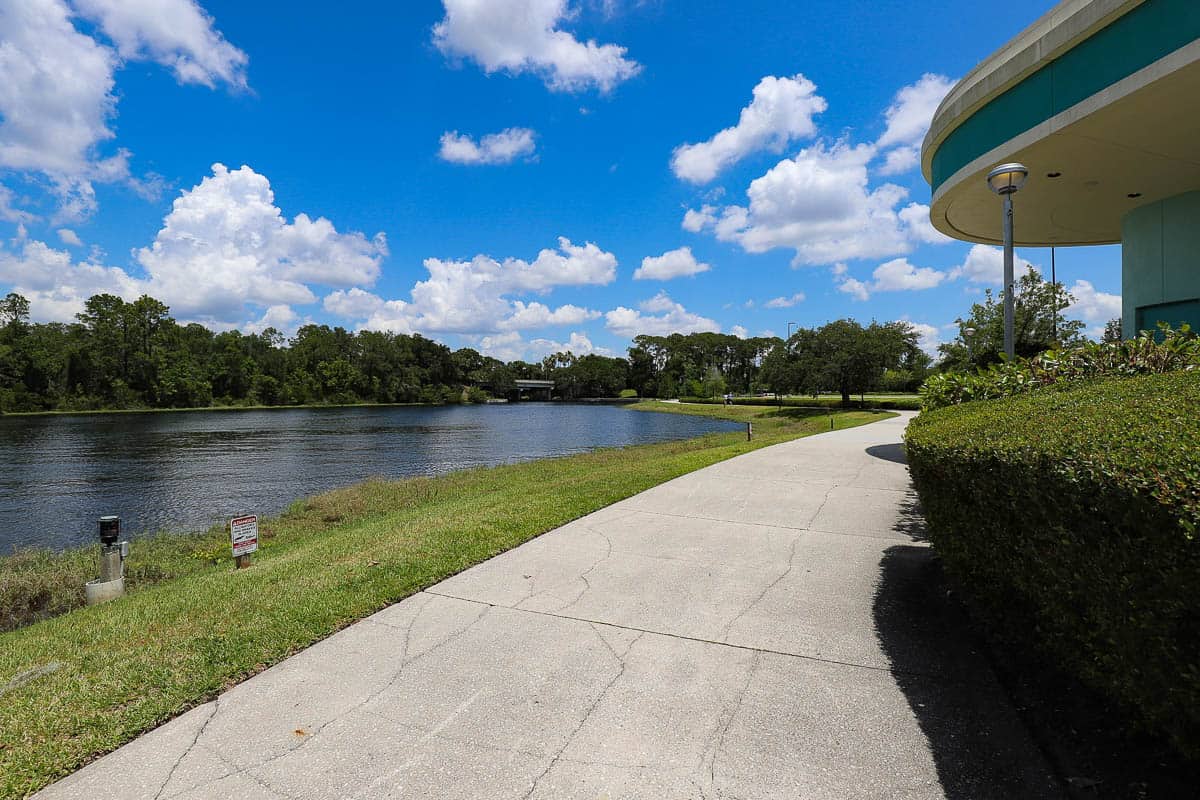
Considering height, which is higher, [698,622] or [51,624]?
[698,622]

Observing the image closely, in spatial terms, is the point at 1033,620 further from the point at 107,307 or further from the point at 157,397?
the point at 107,307

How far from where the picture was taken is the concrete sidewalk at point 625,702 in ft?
8.38

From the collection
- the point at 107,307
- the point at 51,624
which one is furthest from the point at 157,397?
the point at 51,624

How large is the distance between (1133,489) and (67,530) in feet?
58.8

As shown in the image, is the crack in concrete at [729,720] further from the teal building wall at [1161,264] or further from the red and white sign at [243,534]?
the teal building wall at [1161,264]

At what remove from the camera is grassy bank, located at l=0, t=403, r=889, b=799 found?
9.97 ft

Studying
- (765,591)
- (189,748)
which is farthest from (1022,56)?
(189,748)

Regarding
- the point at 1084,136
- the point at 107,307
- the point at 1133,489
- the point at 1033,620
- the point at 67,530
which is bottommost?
the point at 67,530

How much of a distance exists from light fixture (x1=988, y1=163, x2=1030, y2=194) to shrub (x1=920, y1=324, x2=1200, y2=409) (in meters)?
2.46

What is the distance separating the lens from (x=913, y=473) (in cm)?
513

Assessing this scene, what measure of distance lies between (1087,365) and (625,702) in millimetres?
6947

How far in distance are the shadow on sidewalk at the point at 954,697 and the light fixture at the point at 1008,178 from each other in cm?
600

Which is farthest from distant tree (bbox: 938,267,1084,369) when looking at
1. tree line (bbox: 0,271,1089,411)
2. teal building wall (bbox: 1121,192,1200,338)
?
teal building wall (bbox: 1121,192,1200,338)

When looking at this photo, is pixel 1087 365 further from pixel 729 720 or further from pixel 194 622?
pixel 194 622
